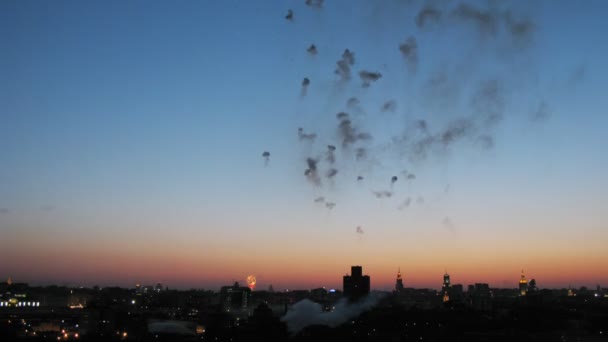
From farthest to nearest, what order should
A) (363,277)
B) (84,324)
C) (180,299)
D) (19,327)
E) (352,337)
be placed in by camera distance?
1. (180,299)
2. (363,277)
3. (84,324)
4. (19,327)
5. (352,337)

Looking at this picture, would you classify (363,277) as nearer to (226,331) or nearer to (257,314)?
(257,314)

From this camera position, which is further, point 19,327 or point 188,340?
point 19,327

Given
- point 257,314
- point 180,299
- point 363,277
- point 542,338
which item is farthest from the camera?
point 180,299

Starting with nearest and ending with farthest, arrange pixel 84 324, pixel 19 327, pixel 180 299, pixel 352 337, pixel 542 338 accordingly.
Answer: pixel 352 337
pixel 542 338
pixel 19 327
pixel 84 324
pixel 180 299

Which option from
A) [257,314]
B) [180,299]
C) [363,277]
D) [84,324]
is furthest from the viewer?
[180,299]

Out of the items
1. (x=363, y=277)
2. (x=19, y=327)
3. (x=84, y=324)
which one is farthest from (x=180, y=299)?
(x=19, y=327)

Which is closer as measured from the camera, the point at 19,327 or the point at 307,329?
the point at 307,329

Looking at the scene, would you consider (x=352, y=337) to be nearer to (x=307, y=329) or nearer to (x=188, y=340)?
(x=307, y=329)

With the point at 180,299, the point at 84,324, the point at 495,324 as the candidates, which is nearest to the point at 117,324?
the point at 84,324
